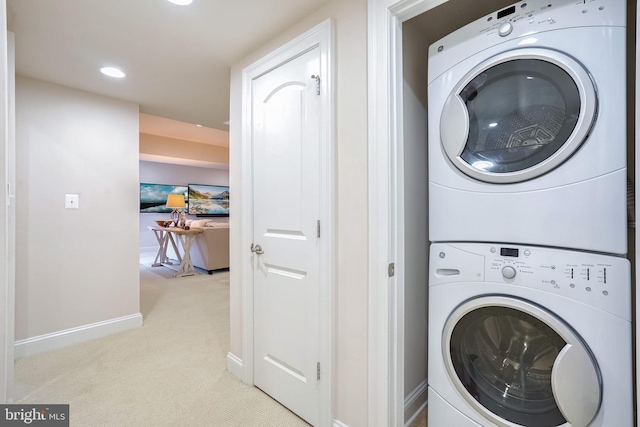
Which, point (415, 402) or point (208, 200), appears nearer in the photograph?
point (415, 402)

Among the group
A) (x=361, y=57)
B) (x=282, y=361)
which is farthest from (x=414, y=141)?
(x=282, y=361)

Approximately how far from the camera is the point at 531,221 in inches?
40.8

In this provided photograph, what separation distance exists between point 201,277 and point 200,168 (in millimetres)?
4167

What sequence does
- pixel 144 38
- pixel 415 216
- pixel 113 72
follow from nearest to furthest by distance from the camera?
pixel 415 216
pixel 144 38
pixel 113 72

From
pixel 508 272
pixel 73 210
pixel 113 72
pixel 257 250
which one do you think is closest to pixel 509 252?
pixel 508 272

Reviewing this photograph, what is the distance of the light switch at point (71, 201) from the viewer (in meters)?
2.62

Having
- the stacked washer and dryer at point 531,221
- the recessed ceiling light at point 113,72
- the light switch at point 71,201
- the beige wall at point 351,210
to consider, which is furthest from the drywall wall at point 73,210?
the stacked washer and dryer at point 531,221

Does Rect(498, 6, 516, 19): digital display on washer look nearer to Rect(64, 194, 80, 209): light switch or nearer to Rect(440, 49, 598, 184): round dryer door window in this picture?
Rect(440, 49, 598, 184): round dryer door window

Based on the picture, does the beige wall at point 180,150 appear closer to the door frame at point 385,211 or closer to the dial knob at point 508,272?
the door frame at point 385,211

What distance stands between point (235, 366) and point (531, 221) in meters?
1.99

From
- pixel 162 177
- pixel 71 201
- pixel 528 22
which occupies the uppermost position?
pixel 162 177

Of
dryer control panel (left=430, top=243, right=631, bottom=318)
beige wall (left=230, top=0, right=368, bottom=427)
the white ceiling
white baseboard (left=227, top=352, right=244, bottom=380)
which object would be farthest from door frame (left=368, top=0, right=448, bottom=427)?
white baseboard (left=227, top=352, right=244, bottom=380)

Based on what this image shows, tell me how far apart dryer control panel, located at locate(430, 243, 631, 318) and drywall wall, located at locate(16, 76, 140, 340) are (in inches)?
118

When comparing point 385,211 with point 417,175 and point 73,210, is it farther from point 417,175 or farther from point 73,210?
point 73,210
